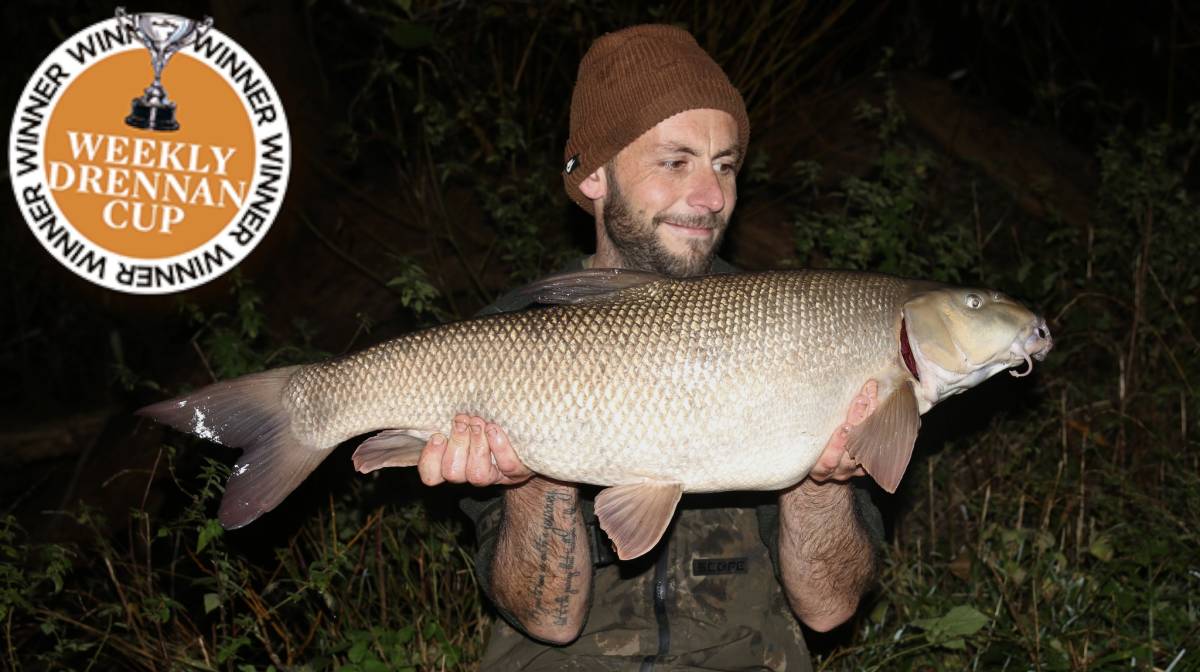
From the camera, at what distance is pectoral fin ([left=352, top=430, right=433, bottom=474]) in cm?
225

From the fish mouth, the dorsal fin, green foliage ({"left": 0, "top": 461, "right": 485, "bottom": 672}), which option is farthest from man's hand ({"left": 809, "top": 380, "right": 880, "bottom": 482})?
green foliage ({"left": 0, "top": 461, "right": 485, "bottom": 672})

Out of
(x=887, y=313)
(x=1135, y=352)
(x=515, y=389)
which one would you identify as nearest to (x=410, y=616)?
(x=515, y=389)

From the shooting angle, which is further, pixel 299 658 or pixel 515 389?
pixel 299 658

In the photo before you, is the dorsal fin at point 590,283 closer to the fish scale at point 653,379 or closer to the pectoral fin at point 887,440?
the fish scale at point 653,379

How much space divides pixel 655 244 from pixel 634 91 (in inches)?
16.4

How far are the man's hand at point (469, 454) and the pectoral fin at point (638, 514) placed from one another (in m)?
0.21

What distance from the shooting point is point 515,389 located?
214 cm

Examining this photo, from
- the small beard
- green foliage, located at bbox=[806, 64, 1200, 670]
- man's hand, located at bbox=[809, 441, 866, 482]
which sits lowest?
green foliage, located at bbox=[806, 64, 1200, 670]

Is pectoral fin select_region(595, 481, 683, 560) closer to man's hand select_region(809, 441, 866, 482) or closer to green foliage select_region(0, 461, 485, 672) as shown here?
man's hand select_region(809, 441, 866, 482)

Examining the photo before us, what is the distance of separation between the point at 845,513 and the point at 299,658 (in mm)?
1809

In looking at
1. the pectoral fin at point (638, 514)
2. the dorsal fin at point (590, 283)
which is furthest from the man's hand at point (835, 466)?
the dorsal fin at point (590, 283)

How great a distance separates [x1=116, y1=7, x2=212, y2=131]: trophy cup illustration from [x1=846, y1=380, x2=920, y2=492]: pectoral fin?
3.21m

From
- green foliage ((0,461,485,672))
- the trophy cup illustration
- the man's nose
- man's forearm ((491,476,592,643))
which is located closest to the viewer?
man's forearm ((491,476,592,643))

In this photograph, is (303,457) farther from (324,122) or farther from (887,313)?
(324,122)
